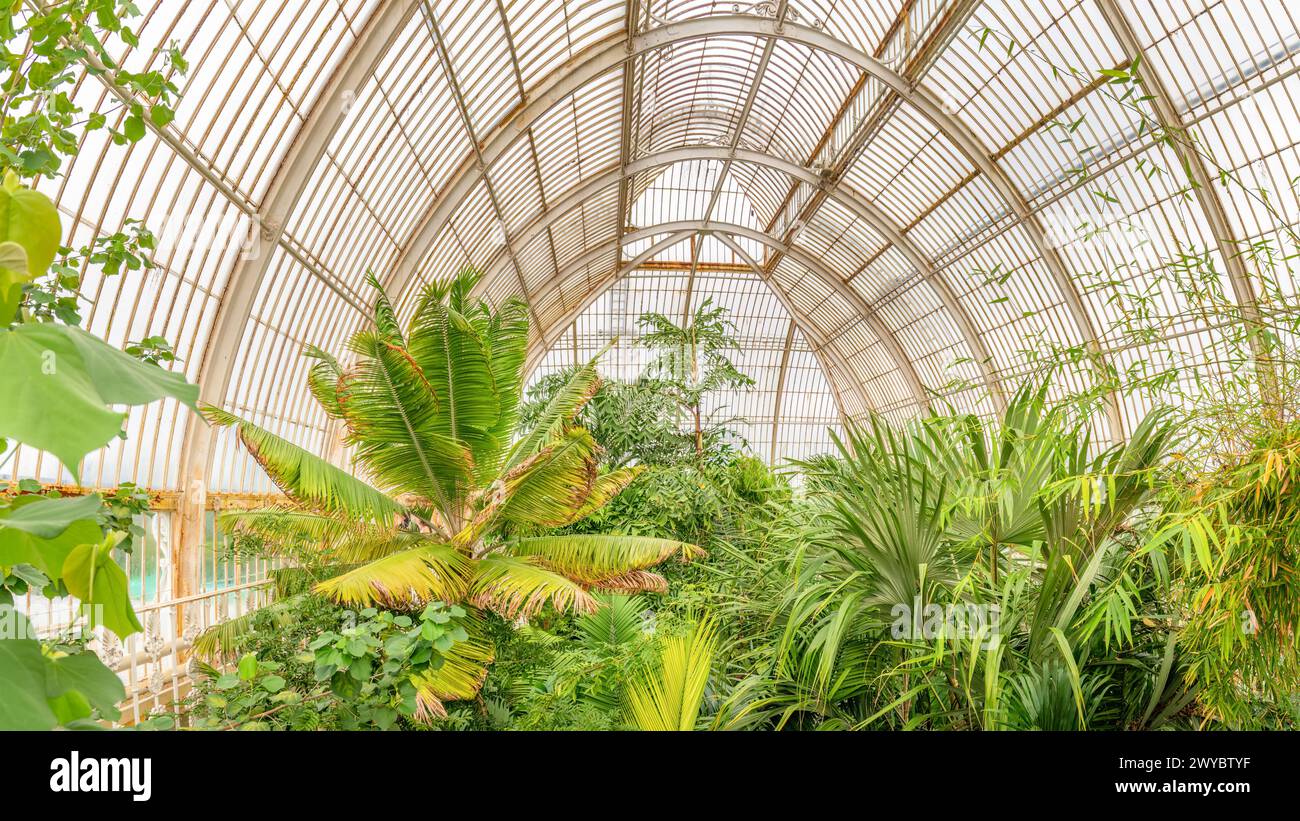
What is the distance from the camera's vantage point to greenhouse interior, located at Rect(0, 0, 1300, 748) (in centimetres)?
247

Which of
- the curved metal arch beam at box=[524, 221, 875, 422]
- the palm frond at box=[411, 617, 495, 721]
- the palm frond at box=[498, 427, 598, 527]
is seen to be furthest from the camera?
the curved metal arch beam at box=[524, 221, 875, 422]

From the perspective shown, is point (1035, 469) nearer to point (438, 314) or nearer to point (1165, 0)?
point (438, 314)

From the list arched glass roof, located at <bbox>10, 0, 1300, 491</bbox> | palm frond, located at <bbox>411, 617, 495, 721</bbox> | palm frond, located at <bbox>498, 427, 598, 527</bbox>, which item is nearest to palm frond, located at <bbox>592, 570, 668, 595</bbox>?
palm frond, located at <bbox>498, 427, 598, 527</bbox>

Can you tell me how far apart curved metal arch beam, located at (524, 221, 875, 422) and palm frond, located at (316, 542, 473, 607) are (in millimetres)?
21442

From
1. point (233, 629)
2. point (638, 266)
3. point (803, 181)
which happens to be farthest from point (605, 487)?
point (638, 266)

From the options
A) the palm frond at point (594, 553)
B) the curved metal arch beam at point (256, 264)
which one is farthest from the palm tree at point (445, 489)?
the curved metal arch beam at point (256, 264)

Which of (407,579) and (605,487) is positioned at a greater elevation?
(605,487)

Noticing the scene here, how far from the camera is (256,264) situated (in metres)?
11.3

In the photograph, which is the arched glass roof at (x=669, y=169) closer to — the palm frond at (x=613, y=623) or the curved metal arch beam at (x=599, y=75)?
the curved metal arch beam at (x=599, y=75)

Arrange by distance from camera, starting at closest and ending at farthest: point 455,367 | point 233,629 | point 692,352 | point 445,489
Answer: point 233,629
point 455,367
point 445,489
point 692,352

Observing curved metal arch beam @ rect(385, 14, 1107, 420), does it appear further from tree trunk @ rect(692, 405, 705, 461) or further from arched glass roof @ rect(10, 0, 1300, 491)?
tree trunk @ rect(692, 405, 705, 461)

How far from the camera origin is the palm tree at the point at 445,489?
6266mm

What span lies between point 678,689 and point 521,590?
2633mm

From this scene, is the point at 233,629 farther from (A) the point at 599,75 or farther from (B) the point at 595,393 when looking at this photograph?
(A) the point at 599,75
